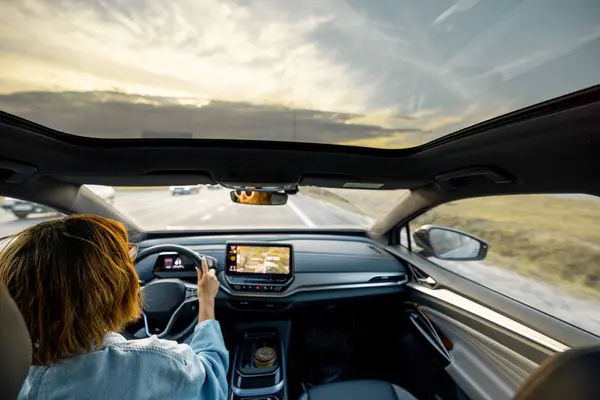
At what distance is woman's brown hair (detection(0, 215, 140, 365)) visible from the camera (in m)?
1.04

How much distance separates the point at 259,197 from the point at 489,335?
6.40 ft

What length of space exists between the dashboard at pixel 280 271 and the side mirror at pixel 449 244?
39 cm

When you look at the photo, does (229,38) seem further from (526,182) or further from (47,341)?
(526,182)

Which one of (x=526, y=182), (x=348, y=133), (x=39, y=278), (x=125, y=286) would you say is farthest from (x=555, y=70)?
(x=39, y=278)

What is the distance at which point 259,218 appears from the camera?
161 inches

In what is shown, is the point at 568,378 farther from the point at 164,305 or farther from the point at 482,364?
the point at 164,305

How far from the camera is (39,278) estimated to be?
1.04 meters

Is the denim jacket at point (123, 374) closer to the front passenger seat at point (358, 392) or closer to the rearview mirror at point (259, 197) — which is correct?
the front passenger seat at point (358, 392)

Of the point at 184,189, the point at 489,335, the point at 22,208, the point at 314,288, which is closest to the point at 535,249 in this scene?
the point at 489,335

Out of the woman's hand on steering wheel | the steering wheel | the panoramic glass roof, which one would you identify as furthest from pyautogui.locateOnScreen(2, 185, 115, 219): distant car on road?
the woman's hand on steering wheel

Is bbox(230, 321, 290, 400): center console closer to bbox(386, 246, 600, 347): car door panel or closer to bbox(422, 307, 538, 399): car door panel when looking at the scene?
bbox(422, 307, 538, 399): car door panel

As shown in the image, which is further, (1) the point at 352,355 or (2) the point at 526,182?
(1) the point at 352,355

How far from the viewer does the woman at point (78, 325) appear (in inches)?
40.1

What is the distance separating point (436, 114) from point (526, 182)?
72 cm
